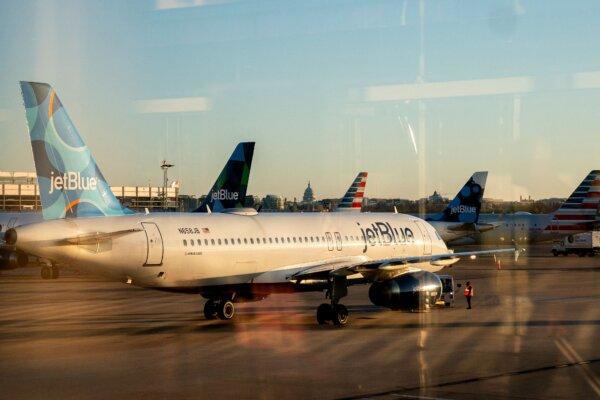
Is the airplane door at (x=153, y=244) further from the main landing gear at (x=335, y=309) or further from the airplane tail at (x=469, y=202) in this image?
the airplane tail at (x=469, y=202)

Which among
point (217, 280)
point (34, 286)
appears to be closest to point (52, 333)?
point (217, 280)

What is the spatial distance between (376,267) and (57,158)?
41.6 ft

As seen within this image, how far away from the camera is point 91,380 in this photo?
71.4 ft

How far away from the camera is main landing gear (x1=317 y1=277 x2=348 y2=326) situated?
33500 millimetres

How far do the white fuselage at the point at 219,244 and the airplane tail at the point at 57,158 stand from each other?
2.63 feet

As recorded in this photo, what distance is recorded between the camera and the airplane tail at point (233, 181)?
60.2 meters

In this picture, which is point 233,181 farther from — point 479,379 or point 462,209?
point 479,379

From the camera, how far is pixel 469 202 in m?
79.2

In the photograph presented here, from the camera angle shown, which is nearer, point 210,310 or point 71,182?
point 71,182

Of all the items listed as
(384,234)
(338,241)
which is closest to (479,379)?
(338,241)

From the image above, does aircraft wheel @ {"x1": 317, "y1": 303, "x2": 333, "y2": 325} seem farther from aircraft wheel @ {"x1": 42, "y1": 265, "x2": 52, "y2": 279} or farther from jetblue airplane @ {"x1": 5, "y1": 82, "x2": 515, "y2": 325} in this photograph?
aircraft wheel @ {"x1": 42, "y1": 265, "x2": 52, "y2": 279}

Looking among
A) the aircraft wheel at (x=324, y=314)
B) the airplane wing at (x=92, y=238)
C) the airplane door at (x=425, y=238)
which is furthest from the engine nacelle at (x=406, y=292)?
the airplane wing at (x=92, y=238)

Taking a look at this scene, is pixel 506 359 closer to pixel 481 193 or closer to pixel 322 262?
pixel 322 262

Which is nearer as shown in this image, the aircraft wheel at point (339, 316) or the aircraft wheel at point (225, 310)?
the aircraft wheel at point (339, 316)
